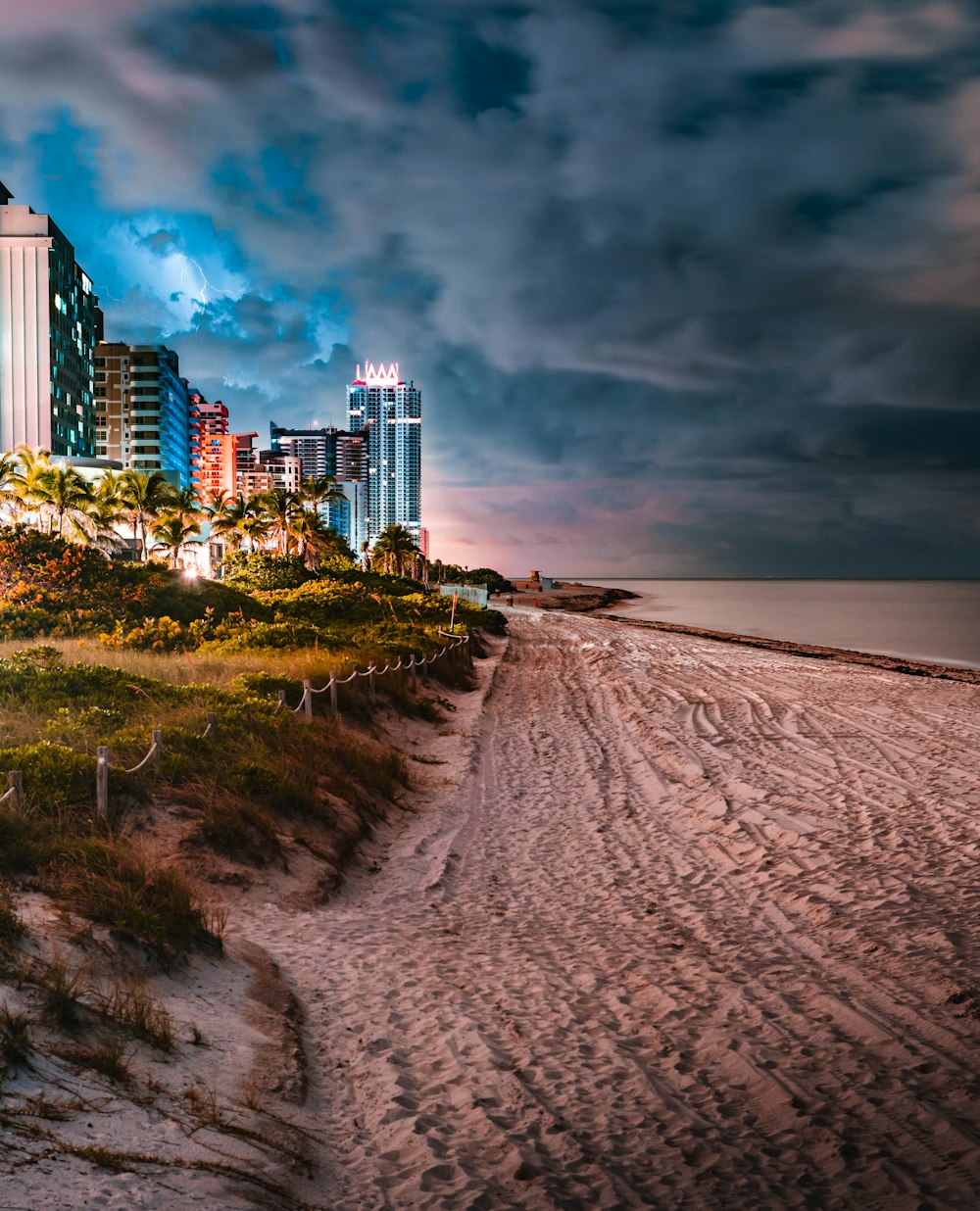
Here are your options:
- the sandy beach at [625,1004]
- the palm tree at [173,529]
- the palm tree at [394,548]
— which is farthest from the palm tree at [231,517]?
the sandy beach at [625,1004]

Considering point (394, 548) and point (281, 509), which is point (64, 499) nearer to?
point (281, 509)

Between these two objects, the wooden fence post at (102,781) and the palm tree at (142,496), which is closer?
the wooden fence post at (102,781)

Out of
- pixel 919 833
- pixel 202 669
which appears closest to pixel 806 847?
pixel 919 833

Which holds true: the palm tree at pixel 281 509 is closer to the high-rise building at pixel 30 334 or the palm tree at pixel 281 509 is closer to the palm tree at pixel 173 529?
the palm tree at pixel 173 529

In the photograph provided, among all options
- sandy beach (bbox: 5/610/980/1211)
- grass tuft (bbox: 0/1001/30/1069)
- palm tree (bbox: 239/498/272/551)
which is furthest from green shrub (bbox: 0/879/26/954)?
palm tree (bbox: 239/498/272/551)

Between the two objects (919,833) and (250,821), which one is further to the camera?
(919,833)

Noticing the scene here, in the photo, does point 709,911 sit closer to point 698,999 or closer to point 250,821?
point 698,999

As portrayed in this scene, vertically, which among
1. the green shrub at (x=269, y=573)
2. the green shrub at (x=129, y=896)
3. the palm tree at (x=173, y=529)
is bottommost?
the green shrub at (x=129, y=896)
